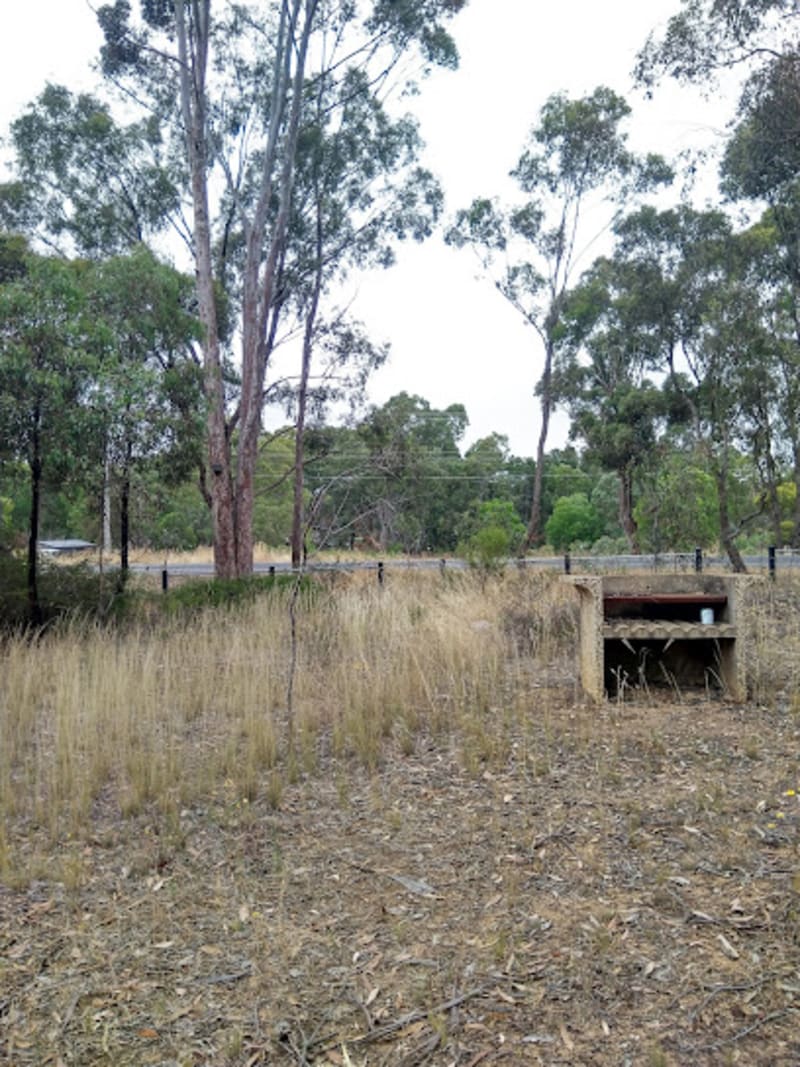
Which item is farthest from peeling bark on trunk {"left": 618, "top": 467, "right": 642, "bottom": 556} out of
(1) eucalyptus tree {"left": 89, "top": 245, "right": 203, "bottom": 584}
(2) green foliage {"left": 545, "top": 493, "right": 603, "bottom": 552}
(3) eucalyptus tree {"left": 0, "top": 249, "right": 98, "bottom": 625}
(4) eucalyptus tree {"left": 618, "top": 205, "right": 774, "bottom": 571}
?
(3) eucalyptus tree {"left": 0, "top": 249, "right": 98, "bottom": 625}

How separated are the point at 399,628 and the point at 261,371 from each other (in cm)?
1077

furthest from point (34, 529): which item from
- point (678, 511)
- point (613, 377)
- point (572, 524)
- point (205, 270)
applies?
point (572, 524)

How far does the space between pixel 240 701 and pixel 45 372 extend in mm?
4727

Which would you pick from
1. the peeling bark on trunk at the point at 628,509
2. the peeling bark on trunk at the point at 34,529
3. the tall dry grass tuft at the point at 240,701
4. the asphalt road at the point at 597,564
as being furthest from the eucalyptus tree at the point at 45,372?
the peeling bark on trunk at the point at 628,509

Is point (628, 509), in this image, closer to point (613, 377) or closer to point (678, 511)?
point (613, 377)

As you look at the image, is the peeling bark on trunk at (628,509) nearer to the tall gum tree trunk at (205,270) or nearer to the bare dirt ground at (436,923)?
the tall gum tree trunk at (205,270)

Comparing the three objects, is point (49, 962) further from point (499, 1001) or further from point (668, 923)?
point (668, 923)

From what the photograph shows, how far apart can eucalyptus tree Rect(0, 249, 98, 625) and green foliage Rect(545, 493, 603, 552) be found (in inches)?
1395

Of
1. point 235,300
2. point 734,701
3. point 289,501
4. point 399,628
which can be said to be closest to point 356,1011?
point 734,701

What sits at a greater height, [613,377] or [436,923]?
[613,377]

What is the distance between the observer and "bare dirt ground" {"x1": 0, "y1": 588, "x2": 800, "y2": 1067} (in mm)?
2426

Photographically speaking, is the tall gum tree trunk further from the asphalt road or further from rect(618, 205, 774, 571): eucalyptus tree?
rect(618, 205, 774, 571): eucalyptus tree

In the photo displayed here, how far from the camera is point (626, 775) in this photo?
14.4 ft

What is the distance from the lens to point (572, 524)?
4344cm
